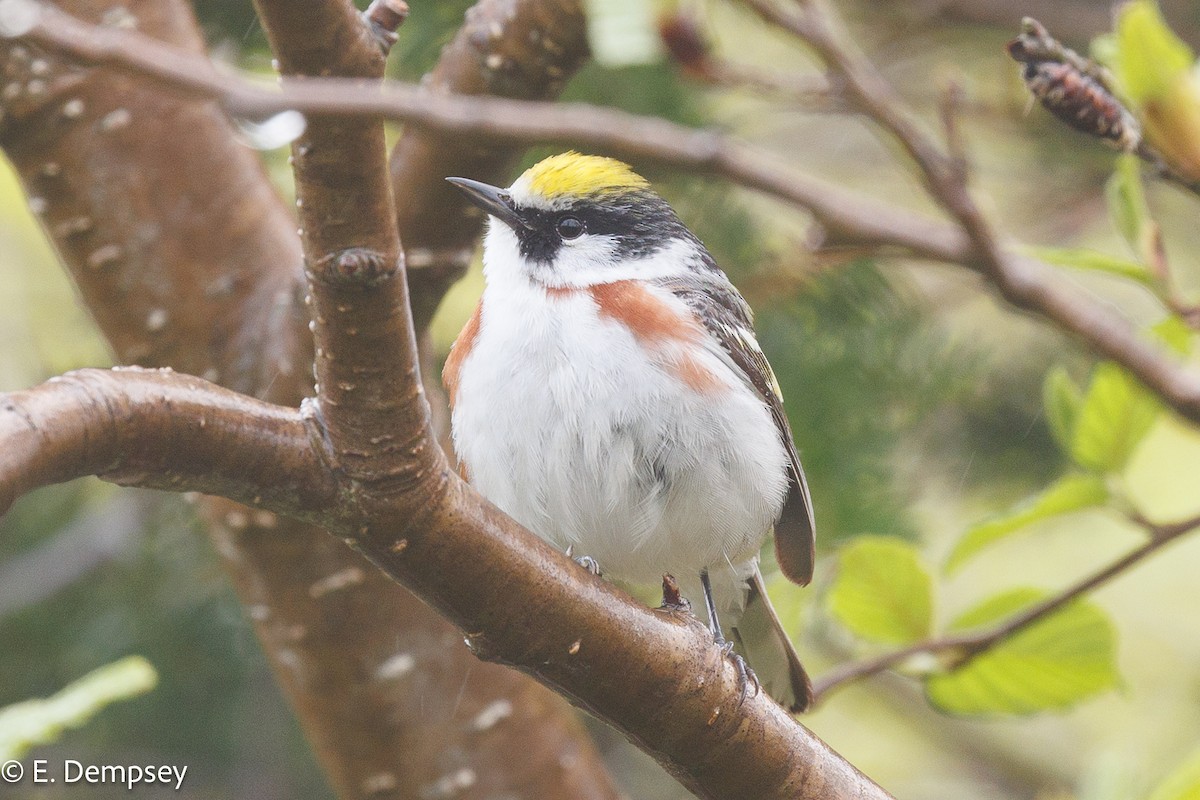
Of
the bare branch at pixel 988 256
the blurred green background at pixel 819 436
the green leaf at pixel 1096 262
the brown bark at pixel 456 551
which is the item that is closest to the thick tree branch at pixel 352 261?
the brown bark at pixel 456 551

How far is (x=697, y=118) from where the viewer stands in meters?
3.55

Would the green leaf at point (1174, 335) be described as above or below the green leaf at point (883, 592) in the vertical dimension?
above

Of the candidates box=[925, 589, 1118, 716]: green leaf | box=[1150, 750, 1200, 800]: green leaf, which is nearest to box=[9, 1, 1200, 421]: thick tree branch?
box=[1150, 750, 1200, 800]: green leaf

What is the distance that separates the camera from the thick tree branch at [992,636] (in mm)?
2123

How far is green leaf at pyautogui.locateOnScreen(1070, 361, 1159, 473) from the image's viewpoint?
2215 millimetres

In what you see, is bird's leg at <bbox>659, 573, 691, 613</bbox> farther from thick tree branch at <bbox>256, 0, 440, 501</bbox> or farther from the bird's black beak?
the bird's black beak

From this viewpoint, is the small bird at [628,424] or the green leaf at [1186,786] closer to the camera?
the green leaf at [1186,786]

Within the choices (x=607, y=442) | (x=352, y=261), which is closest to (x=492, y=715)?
(x=607, y=442)

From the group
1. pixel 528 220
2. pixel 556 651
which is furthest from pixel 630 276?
pixel 556 651

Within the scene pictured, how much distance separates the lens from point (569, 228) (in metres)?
3.05

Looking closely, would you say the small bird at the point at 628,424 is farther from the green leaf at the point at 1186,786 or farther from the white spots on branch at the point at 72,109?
the white spots on branch at the point at 72,109

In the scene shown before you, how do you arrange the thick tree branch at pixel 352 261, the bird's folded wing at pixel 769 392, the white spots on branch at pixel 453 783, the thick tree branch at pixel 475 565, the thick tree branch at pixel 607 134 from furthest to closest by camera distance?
the white spots on branch at pixel 453 783, the bird's folded wing at pixel 769 392, the thick tree branch at pixel 475 565, the thick tree branch at pixel 352 261, the thick tree branch at pixel 607 134

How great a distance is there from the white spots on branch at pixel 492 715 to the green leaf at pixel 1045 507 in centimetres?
118

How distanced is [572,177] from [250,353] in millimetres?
874
